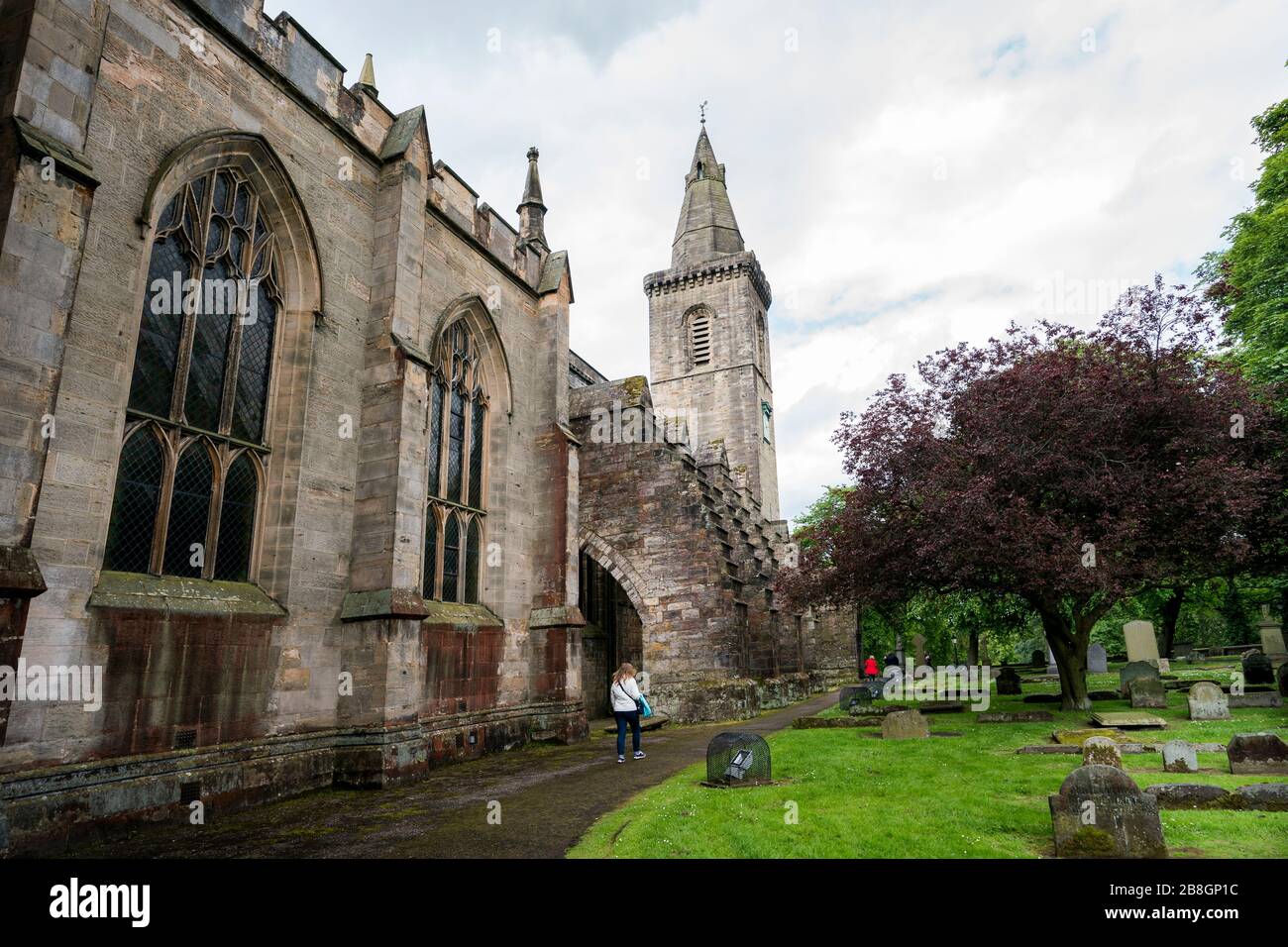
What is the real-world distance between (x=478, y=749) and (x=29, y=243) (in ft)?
31.8

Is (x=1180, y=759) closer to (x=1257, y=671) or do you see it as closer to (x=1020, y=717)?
(x=1020, y=717)

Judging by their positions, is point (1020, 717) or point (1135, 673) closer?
point (1020, 717)

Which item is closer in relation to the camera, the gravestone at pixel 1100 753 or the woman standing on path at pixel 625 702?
the gravestone at pixel 1100 753

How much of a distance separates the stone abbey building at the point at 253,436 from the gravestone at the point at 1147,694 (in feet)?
28.4

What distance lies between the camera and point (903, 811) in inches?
268

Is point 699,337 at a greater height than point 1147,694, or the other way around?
point 699,337

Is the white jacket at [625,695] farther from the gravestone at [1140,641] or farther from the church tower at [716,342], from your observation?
the church tower at [716,342]

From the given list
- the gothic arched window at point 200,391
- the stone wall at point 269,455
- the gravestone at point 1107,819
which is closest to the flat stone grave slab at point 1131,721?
the gravestone at point 1107,819

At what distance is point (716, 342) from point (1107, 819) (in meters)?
41.5

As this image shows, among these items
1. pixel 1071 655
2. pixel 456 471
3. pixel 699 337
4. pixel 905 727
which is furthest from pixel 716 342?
pixel 905 727

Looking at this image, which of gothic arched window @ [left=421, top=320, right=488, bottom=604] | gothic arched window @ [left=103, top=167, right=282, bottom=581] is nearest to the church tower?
gothic arched window @ [left=421, top=320, right=488, bottom=604]

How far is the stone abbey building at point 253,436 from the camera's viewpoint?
21.6 ft

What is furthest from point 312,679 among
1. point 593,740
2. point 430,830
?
point 593,740
